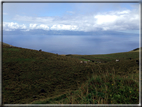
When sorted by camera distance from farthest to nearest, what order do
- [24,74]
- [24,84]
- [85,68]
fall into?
[85,68] < [24,74] < [24,84]

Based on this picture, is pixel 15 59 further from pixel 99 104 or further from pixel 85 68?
pixel 99 104

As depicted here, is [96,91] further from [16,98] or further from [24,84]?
[24,84]

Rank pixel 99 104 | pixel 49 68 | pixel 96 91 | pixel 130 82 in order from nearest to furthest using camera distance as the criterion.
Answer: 1. pixel 99 104
2. pixel 96 91
3. pixel 130 82
4. pixel 49 68

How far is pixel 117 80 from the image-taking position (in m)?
5.52

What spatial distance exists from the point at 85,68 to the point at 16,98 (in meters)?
4.97

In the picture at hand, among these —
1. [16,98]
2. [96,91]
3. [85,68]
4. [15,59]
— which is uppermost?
[15,59]

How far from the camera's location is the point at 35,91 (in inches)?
219

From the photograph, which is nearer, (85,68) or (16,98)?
(16,98)

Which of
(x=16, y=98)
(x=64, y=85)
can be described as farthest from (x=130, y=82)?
(x=16, y=98)

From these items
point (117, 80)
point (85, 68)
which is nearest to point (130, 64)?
point (85, 68)

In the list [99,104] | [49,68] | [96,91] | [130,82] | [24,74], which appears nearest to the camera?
[99,104]

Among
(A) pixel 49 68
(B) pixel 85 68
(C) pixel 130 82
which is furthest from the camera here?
(B) pixel 85 68

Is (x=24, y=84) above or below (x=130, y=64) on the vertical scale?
below

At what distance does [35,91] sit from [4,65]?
12.6 ft
